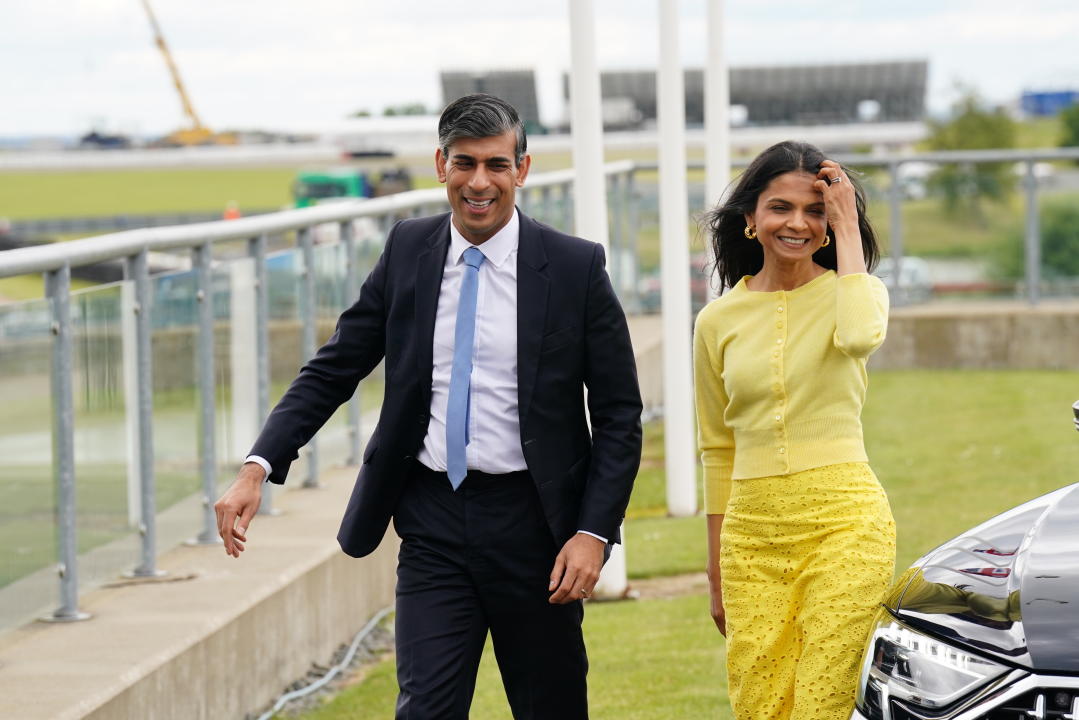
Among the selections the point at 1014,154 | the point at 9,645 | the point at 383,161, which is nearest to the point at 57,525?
the point at 9,645

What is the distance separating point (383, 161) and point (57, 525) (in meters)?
121

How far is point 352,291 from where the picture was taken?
882 cm

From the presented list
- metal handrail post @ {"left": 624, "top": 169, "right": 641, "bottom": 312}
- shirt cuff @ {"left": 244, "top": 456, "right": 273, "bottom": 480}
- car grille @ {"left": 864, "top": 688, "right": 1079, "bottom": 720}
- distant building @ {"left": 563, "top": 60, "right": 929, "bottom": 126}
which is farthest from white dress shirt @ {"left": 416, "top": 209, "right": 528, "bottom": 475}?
distant building @ {"left": 563, "top": 60, "right": 929, "bottom": 126}

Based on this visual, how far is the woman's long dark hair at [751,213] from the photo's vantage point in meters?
4.25

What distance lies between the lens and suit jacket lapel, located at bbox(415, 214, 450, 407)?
421 cm

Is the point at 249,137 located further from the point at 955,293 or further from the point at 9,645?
the point at 9,645

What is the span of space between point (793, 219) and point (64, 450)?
8.52 feet

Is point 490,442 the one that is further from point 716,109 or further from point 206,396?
point 716,109

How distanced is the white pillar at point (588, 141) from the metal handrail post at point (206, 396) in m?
1.60

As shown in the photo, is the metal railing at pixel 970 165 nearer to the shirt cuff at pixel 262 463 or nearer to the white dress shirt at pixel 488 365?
the white dress shirt at pixel 488 365

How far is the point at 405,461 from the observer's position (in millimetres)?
4238

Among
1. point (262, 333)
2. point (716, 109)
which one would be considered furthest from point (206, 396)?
point (716, 109)

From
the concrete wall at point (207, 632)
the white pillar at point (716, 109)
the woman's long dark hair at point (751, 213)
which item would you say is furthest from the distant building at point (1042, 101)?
the woman's long dark hair at point (751, 213)

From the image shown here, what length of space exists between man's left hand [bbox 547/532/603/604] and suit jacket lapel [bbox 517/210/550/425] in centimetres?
30
